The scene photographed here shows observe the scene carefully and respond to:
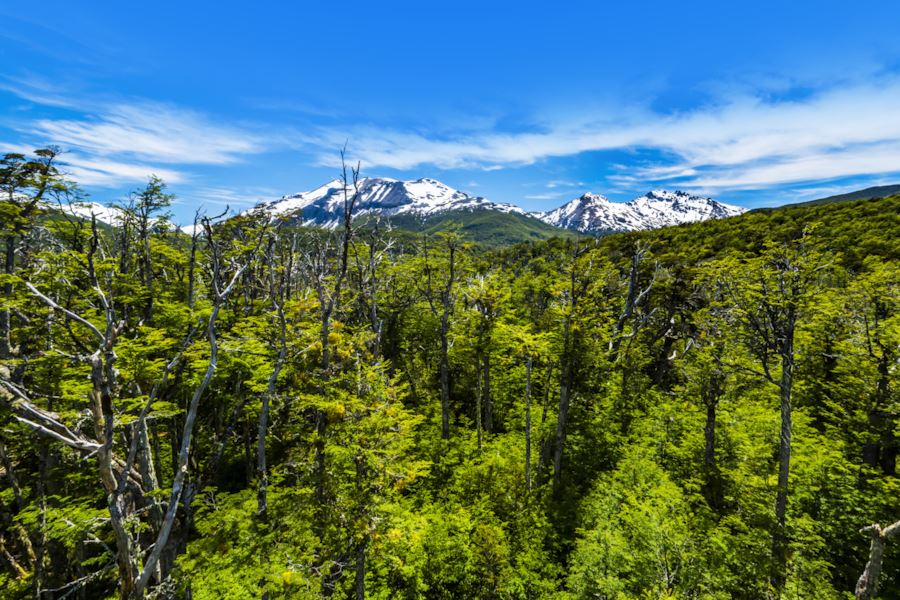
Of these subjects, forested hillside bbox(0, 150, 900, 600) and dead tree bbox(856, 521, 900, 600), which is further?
forested hillside bbox(0, 150, 900, 600)

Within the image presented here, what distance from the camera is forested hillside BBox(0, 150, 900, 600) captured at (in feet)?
41.6

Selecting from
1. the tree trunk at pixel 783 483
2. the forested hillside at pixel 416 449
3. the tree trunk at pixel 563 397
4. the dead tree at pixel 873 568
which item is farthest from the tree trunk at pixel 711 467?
the dead tree at pixel 873 568

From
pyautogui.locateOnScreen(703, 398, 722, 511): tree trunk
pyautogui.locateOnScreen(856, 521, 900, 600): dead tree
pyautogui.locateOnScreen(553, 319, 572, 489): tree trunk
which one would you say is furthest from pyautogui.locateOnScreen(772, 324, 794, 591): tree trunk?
pyautogui.locateOnScreen(553, 319, 572, 489): tree trunk

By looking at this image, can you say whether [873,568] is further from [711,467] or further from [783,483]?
[711,467]

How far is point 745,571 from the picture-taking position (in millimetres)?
13656

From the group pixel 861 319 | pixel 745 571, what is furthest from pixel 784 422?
pixel 861 319

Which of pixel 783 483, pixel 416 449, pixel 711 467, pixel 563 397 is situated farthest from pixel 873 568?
pixel 416 449

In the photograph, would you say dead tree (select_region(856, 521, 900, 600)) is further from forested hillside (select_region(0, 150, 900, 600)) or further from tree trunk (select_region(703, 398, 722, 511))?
tree trunk (select_region(703, 398, 722, 511))

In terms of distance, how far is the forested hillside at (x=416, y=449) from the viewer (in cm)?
1269

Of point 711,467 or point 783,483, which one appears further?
point 711,467

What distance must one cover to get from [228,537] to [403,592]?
861cm

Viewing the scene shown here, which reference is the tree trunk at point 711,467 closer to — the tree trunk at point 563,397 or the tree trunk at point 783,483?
the tree trunk at point 783,483

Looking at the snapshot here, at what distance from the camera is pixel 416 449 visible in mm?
24047

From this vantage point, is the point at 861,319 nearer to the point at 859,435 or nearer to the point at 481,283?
the point at 859,435
